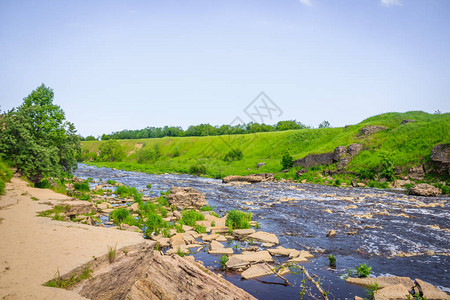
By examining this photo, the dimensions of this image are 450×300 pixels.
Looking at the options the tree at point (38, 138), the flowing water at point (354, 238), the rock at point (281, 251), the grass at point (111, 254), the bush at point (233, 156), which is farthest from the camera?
the bush at point (233, 156)

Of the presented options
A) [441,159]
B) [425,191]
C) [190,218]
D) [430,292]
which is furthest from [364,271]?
[441,159]

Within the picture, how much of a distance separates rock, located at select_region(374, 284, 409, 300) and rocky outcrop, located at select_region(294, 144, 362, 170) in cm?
4670

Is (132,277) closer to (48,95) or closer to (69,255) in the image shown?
(69,255)

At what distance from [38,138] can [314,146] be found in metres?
75.5

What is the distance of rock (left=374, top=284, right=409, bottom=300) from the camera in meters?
7.61

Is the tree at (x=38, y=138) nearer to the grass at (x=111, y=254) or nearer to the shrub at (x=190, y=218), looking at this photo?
the shrub at (x=190, y=218)

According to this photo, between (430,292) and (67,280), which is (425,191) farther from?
(67,280)

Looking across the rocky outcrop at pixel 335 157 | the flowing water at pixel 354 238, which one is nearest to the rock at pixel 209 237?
the flowing water at pixel 354 238

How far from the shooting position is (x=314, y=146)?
8256 cm

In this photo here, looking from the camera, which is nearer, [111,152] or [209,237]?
[209,237]

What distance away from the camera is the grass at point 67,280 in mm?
5632

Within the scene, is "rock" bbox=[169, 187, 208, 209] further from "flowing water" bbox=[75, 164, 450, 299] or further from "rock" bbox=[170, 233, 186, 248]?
"rock" bbox=[170, 233, 186, 248]

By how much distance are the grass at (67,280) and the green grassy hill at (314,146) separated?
50127 millimetres

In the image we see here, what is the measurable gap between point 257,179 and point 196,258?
38292mm
